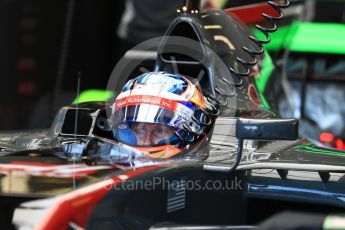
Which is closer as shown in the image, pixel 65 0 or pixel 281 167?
pixel 281 167

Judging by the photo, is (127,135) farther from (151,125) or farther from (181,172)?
(181,172)

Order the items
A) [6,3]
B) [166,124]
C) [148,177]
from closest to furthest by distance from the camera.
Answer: [148,177] → [166,124] → [6,3]

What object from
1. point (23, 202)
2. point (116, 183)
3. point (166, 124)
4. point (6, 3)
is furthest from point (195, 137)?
point (6, 3)

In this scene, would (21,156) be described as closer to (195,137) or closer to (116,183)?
(116,183)

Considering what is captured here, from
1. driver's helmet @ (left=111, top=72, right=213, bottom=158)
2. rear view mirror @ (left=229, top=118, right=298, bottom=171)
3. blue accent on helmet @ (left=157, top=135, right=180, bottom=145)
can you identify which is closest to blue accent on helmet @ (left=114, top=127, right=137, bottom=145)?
driver's helmet @ (left=111, top=72, right=213, bottom=158)

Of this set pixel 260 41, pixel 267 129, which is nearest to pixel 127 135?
pixel 267 129

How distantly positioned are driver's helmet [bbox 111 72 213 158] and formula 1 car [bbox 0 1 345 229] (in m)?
0.07

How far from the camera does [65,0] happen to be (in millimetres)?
6516

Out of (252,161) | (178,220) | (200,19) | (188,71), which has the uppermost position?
(200,19)

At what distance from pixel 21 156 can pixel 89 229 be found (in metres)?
0.41

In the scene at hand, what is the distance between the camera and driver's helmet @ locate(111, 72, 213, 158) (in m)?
2.74

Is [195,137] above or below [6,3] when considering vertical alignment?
below

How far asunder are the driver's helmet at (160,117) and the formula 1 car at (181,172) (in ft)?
0.23

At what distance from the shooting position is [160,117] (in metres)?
2.75
